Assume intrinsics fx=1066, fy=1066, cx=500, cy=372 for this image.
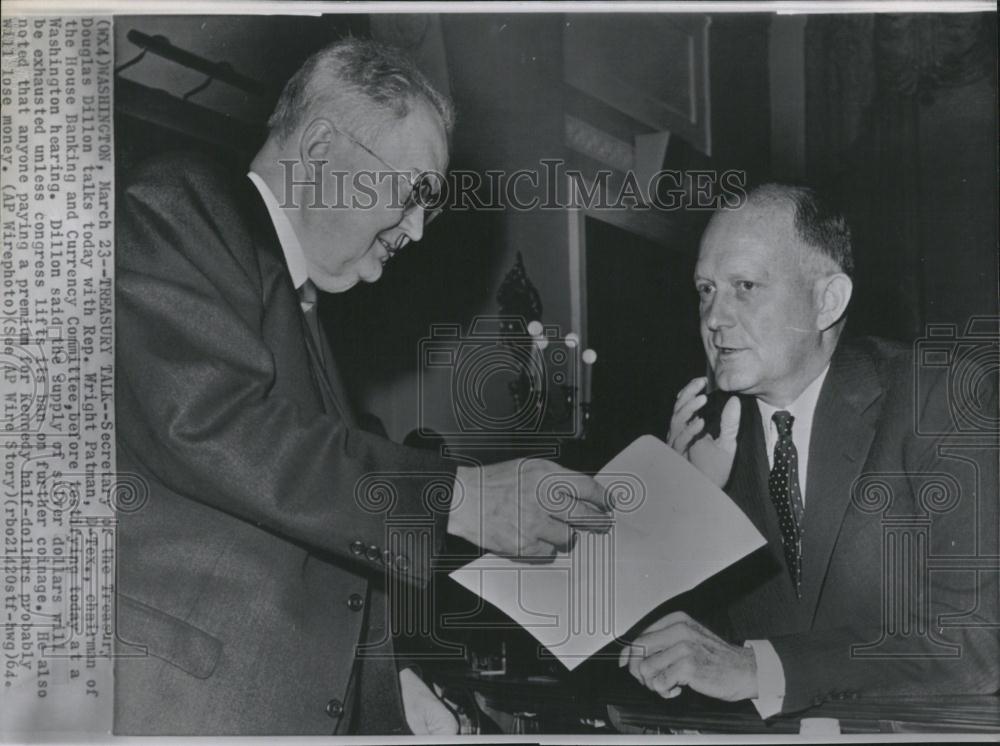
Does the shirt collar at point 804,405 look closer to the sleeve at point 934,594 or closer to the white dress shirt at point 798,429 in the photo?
the white dress shirt at point 798,429

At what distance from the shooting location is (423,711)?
7.91ft

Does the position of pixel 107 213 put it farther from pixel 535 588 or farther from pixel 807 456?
pixel 807 456

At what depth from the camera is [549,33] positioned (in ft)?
8.04

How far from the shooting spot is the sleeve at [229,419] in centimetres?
230

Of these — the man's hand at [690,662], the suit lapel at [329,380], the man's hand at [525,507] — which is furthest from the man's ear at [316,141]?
the man's hand at [690,662]

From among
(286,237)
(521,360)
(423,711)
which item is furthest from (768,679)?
(286,237)

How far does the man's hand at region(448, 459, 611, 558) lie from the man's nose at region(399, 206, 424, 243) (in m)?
0.54

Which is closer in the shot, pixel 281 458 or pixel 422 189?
pixel 281 458

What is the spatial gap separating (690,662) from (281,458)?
101cm

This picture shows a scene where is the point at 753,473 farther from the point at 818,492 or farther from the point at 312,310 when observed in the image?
the point at 312,310

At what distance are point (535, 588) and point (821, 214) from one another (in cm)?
107

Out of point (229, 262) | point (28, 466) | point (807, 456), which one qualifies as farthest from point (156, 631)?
point (807, 456)

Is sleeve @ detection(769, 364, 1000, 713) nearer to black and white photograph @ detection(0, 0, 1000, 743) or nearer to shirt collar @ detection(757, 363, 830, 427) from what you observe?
black and white photograph @ detection(0, 0, 1000, 743)

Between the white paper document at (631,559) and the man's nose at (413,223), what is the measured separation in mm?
679
